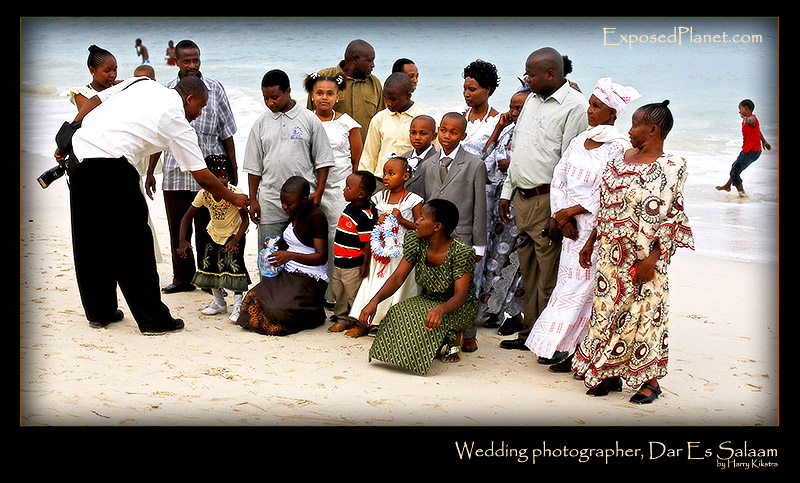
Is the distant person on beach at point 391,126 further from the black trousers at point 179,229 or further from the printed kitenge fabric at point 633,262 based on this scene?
the printed kitenge fabric at point 633,262

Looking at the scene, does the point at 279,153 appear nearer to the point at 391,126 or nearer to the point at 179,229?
the point at 391,126

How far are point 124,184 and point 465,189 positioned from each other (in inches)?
90.1

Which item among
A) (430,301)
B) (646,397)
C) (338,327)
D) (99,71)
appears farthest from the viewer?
(99,71)

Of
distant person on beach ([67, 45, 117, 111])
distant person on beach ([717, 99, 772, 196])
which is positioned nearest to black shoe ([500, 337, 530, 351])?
distant person on beach ([67, 45, 117, 111])

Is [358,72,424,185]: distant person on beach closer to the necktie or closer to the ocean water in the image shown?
the necktie

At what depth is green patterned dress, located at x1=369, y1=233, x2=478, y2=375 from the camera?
478 cm

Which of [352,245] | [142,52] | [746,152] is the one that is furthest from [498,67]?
[352,245]

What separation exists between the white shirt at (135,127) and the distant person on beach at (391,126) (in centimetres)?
142

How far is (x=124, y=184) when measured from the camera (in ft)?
17.1

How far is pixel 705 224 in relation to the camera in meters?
11.1

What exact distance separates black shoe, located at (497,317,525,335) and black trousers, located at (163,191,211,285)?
2406mm

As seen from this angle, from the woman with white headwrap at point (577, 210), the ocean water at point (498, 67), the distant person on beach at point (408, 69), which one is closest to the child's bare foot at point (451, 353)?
the woman with white headwrap at point (577, 210)

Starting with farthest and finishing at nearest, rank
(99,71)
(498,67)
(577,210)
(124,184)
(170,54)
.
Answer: (170,54)
(498,67)
(99,71)
(124,184)
(577,210)

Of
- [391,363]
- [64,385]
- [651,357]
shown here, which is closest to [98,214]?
[64,385]
